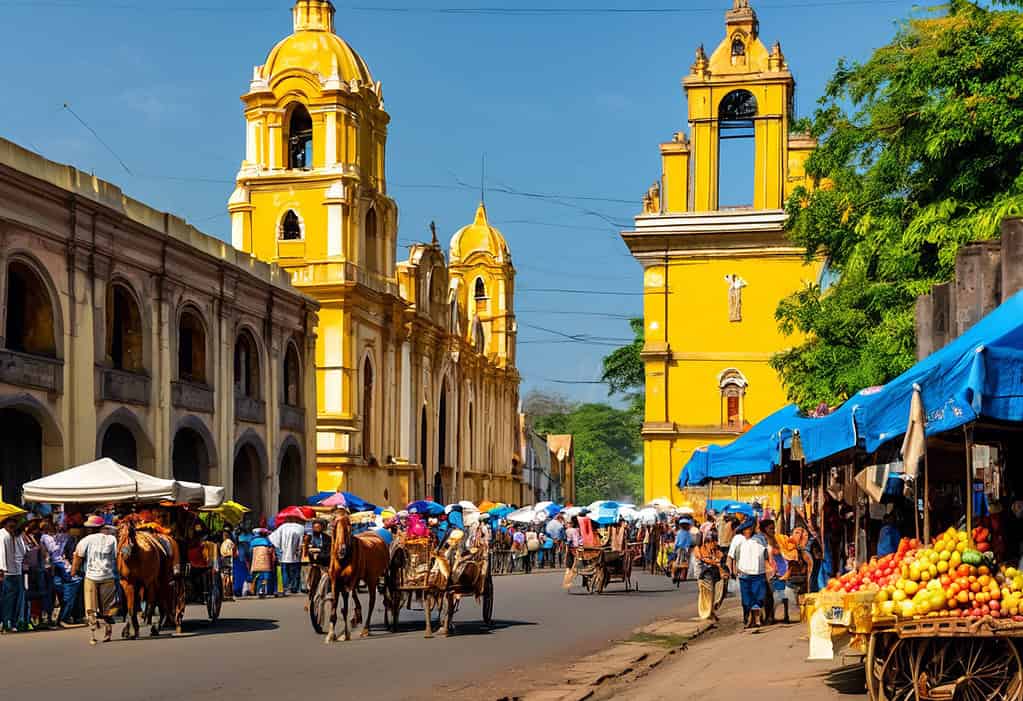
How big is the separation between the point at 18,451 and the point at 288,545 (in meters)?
5.87

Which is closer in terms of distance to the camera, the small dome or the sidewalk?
the sidewalk

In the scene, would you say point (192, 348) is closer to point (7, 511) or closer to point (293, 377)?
point (293, 377)

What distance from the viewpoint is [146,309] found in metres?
34.5

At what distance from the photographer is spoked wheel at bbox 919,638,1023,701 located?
10797 mm

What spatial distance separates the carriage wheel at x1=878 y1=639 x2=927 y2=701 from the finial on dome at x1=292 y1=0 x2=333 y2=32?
45.2 metres

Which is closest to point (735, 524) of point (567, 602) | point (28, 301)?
point (567, 602)

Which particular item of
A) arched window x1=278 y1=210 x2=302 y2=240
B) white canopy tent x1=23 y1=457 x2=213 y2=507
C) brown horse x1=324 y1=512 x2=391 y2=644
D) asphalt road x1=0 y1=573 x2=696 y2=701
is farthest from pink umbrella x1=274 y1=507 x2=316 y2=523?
arched window x1=278 y1=210 x2=302 y2=240

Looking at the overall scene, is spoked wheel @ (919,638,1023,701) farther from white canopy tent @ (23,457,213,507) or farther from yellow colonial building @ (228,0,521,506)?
yellow colonial building @ (228,0,521,506)

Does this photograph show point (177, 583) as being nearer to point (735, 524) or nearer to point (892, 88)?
point (735, 524)

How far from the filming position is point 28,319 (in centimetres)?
3053

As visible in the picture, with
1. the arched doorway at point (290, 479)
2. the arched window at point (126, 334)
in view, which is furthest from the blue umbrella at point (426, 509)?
the arched window at point (126, 334)

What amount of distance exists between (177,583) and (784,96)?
149 ft

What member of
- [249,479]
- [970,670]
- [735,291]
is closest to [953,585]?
[970,670]

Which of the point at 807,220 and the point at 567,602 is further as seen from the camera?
the point at 807,220
